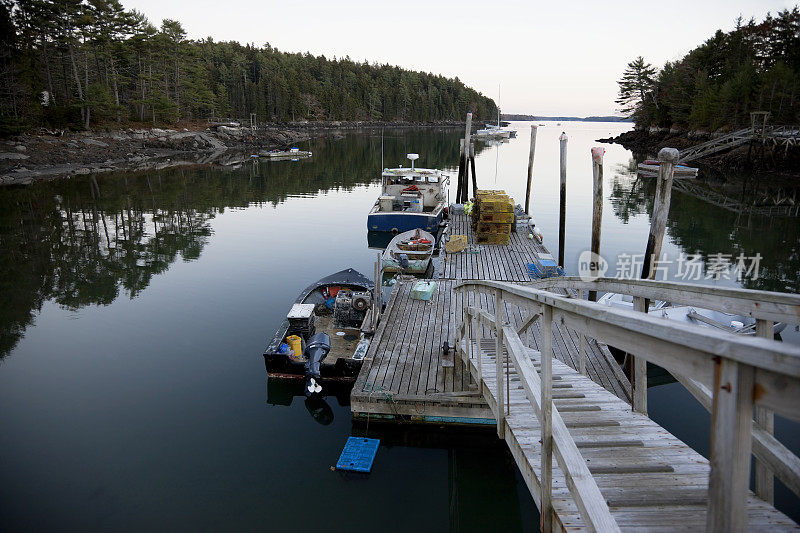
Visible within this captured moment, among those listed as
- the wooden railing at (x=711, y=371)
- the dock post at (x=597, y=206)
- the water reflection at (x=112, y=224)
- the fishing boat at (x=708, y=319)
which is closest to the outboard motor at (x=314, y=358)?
the wooden railing at (x=711, y=371)

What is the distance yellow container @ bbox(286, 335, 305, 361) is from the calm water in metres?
0.83

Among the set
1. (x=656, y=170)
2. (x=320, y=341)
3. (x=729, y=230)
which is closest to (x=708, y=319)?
(x=320, y=341)

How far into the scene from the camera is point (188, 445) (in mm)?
8656

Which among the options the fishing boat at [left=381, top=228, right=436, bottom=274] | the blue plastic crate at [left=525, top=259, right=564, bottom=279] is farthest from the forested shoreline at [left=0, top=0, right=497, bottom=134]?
the blue plastic crate at [left=525, top=259, right=564, bottom=279]

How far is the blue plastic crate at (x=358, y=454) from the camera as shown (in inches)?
302

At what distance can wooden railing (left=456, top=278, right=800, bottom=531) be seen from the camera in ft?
4.89

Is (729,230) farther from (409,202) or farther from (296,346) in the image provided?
(296,346)

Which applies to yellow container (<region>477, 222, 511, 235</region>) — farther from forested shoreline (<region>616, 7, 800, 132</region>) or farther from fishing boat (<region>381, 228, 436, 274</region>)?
forested shoreline (<region>616, 7, 800, 132</region>)

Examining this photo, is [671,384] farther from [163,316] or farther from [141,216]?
[141,216]

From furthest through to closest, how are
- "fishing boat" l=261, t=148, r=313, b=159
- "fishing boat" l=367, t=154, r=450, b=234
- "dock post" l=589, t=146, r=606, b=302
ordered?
1. "fishing boat" l=261, t=148, r=313, b=159
2. "fishing boat" l=367, t=154, r=450, b=234
3. "dock post" l=589, t=146, r=606, b=302

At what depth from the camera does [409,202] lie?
82.7 feet

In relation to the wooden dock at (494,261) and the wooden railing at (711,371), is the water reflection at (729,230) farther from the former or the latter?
the wooden railing at (711,371)

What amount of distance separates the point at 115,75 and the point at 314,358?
221 ft

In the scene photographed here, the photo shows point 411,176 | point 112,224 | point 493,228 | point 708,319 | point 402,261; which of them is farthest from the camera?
point 411,176
